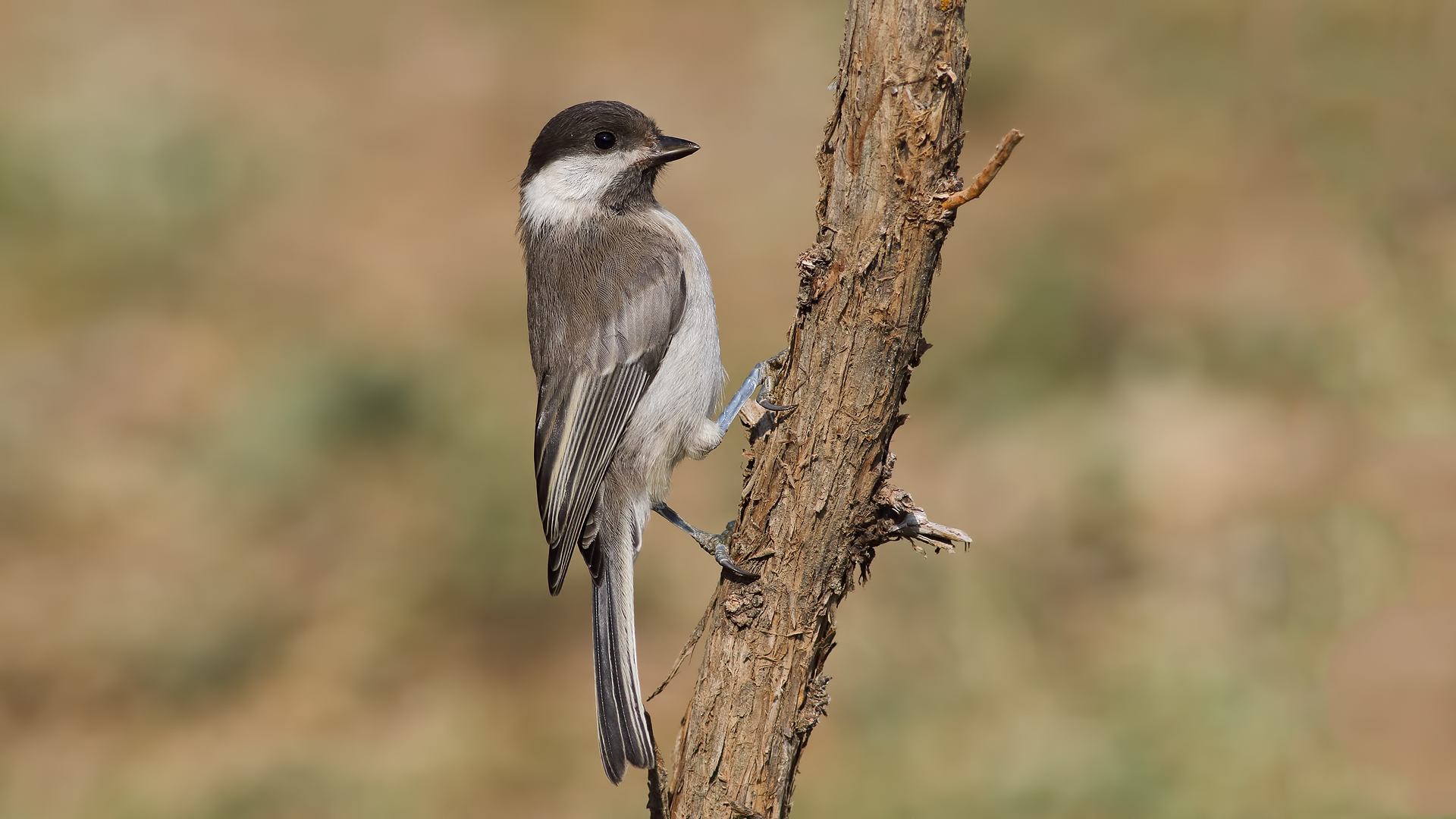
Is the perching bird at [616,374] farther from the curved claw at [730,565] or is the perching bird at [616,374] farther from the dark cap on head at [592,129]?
the curved claw at [730,565]

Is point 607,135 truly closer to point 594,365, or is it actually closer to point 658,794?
point 594,365

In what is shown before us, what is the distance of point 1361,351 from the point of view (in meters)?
7.02

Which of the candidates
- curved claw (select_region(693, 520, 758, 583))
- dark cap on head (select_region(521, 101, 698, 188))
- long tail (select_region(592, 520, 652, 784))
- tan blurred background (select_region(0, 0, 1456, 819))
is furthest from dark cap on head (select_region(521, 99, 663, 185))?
tan blurred background (select_region(0, 0, 1456, 819))

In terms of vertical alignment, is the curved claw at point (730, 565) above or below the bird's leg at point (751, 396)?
below

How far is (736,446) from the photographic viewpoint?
23.2ft

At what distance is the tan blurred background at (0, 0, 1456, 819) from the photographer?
548cm

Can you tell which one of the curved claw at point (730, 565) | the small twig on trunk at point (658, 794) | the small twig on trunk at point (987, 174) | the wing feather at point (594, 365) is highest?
the wing feather at point (594, 365)

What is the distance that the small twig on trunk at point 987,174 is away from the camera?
2.49 meters

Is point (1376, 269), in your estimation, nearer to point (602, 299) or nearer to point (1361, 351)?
point (1361, 351)

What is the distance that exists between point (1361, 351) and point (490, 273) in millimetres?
6458

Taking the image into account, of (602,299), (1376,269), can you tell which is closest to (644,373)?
(602,299)

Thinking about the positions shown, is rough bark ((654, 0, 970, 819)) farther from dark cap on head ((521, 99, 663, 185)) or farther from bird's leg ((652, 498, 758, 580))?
dark cap on head ((521, 99, 663, 185))

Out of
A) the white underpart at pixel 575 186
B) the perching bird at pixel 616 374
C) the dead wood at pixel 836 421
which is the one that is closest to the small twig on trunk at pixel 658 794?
the dead wood at pixel 836 421

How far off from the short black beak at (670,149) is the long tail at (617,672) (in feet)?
4.82
